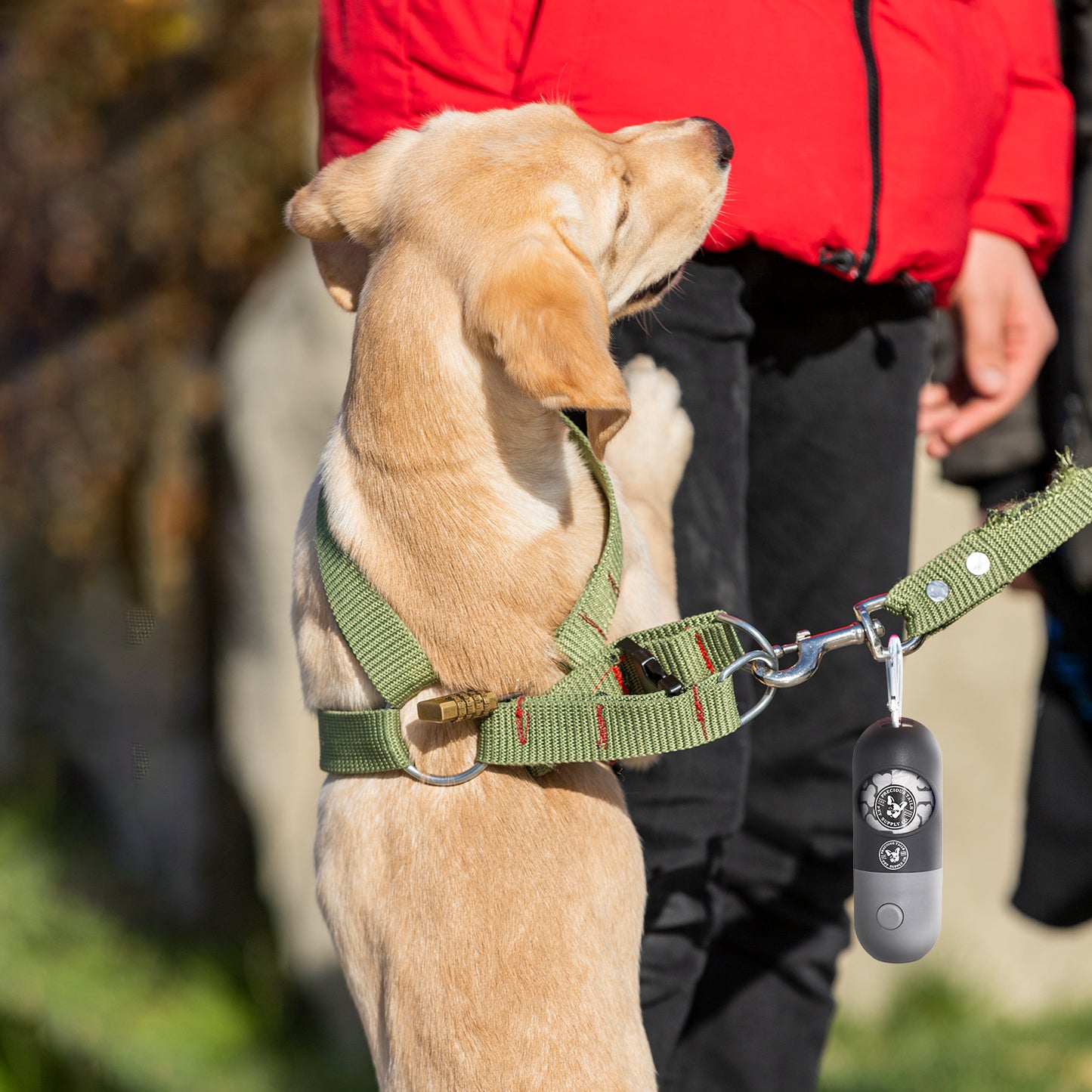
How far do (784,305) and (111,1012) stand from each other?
328 cm

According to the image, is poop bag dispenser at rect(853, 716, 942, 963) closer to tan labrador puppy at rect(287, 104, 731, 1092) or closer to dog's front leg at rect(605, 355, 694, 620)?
tan labrador puppy at rect(287, 104, 731, 1092)

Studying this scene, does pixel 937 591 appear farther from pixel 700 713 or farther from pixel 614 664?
pixel 614 664

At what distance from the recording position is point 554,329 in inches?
64.2

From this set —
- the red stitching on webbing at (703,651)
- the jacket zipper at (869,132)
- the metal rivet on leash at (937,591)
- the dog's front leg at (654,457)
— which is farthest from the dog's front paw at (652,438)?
the metal rivet on leash at (937,591)

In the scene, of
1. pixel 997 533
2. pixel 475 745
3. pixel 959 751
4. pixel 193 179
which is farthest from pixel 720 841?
pixel 193 179

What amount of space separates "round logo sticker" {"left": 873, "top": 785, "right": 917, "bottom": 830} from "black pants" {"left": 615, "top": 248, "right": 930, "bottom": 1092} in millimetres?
614

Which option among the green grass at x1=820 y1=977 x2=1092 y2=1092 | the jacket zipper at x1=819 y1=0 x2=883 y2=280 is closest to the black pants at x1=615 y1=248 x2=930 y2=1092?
the jacket zipper at x1=819 y1=0 x2=883 y2=280

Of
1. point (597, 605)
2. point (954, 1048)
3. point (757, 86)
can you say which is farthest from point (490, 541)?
point (954, 1048)

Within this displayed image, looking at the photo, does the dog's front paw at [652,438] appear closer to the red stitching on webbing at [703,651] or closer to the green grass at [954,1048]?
the red stitching on webbing at [703,651]

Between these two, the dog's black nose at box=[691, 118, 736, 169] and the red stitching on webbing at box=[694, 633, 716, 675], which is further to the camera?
the dog's black nose at box=[691, 118, 736, 169]

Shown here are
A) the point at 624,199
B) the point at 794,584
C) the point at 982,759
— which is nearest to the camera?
the point at 624,199

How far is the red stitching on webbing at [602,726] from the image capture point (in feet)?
5.49

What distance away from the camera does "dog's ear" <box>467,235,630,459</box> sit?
1577 mm

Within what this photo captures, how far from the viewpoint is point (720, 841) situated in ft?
6.82
